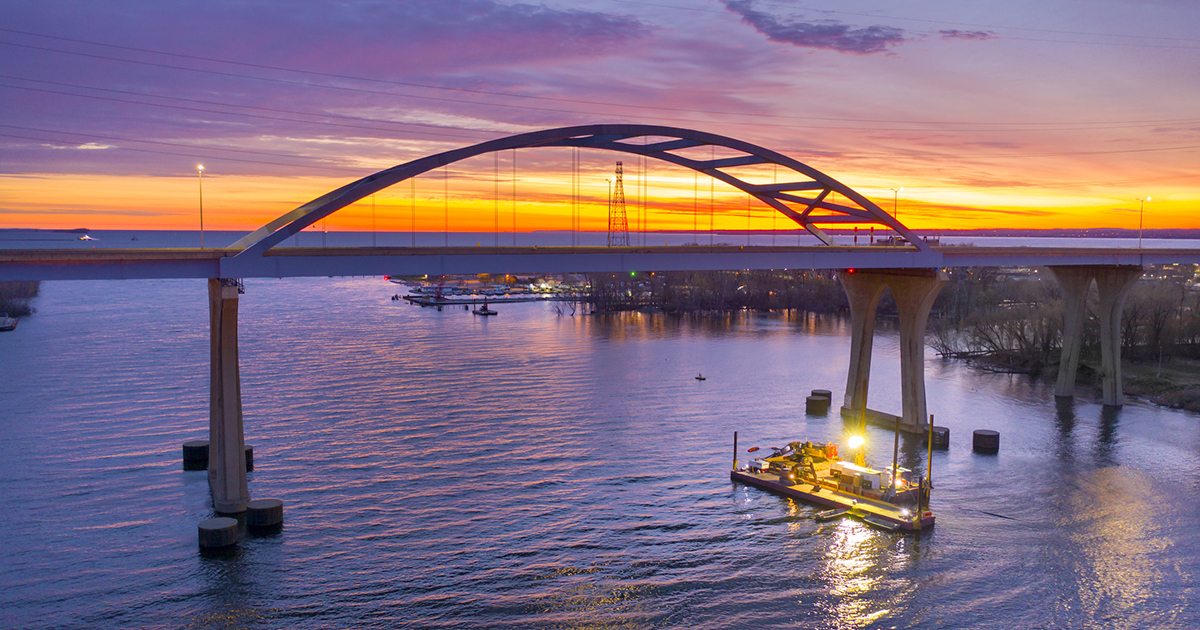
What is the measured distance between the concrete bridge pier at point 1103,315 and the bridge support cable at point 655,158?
50.9 ft

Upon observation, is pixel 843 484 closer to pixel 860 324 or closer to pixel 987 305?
pixel 860 324

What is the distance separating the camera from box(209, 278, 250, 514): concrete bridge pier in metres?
25.1

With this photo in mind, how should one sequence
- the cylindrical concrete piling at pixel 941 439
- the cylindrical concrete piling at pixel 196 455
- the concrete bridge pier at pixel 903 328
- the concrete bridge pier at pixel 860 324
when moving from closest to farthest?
the cylindrical concrete piling at pixel 196 455, the cylindrical concrete piling at pixel 941 439, the concrete bridge pier at pixel 903 328, the concrete bridge pier at pixel 860 324

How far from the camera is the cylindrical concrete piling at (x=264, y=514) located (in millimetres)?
26094

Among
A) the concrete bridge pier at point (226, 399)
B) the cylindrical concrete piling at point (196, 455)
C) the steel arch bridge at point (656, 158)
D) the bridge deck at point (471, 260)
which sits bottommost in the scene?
the cylindrical concrete piling at point (196, 455)

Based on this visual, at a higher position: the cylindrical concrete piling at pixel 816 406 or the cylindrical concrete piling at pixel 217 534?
the cylindrical concrete piling at pixel 816 406

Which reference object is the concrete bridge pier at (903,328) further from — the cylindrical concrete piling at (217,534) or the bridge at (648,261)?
the cylindrical concrete piling at (217,534)

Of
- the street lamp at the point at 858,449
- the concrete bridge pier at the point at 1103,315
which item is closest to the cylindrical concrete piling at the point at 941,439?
the street lamp at the point at 858,449

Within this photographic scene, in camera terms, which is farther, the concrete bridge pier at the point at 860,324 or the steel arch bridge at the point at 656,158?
the concrete bridge pier at the point at 860,324

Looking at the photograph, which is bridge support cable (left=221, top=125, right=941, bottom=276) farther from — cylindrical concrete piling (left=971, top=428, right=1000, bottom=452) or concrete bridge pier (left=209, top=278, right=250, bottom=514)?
cylindrical concrete piling (left=971, top=428, right=1000, bottom=452)

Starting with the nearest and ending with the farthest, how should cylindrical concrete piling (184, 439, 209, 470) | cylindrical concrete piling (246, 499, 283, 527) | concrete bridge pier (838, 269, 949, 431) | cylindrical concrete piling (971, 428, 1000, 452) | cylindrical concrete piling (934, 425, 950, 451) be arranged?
cylindrical concrete piling (246, 499, 283, 527) < cylindrical concrete piling (184, 439, 209, 470) < cylindrical concrete piling (971, 428, 1000, 452) < cylindrical concrete piling (934, 425, 950, 451) < concrete bridge pier (838, 269, 949, 431)

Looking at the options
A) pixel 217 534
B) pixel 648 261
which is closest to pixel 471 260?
pixel 648 261

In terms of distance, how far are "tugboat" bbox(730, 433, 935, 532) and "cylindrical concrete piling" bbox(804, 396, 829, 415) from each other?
10304mm

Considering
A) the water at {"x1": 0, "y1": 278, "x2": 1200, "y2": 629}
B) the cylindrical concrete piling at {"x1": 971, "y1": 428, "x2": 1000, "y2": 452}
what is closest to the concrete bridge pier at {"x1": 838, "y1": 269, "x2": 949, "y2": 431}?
the water at {"x1": 0, "y1": 278, "x2": 1200, "y2": 629}
